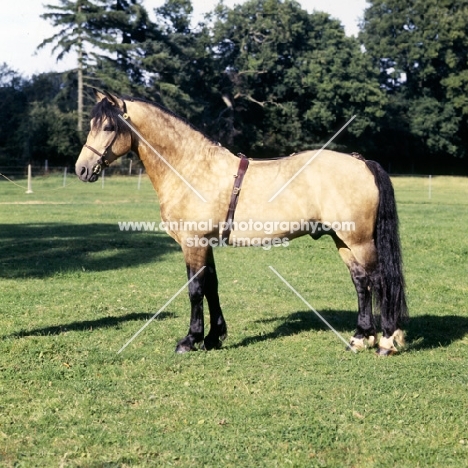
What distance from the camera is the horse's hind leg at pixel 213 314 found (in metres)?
6.69

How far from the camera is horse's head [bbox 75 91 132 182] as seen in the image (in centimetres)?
629

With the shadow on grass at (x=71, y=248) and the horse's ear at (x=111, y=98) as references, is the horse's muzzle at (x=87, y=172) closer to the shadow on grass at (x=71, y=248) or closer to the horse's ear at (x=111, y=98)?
the horse's ear at (x=111, y=98)

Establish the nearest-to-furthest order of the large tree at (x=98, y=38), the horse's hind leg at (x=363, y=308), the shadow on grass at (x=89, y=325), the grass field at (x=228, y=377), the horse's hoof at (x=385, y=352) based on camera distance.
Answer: the grass field at (x=228, y=377) < the horse's hoof at (x=385, y=352) < the horse's hind leg at (x=363, y=308) < the shadow on grass at (x=89, y=325) < the large tree at (x=98, y=38)

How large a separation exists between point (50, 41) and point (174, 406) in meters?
46.7

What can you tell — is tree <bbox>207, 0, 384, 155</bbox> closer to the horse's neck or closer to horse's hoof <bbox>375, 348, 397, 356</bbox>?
the horse's neck

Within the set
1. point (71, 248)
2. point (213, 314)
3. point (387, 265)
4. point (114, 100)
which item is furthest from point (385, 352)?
point (71, 248)

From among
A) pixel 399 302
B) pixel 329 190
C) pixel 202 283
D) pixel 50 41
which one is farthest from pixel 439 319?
pixel 50 41

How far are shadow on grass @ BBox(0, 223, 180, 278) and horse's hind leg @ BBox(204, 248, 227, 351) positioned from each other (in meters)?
5.28

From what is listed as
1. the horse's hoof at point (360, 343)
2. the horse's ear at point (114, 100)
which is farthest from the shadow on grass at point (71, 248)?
the horse's hoof at point (360, 343)

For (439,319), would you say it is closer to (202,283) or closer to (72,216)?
(202,283)

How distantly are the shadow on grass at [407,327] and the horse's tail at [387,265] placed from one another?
60cm

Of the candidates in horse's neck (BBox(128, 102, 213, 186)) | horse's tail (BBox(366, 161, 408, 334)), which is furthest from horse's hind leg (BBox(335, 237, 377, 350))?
horse's neck (BBox(128, 102, 213, 186))

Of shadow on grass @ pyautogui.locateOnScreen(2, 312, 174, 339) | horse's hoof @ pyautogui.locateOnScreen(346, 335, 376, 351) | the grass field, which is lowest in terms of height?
shadow on grass @ pyautogui.locateOnScreen(2, 312, 174, 339)

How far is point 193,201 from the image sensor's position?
638cm
